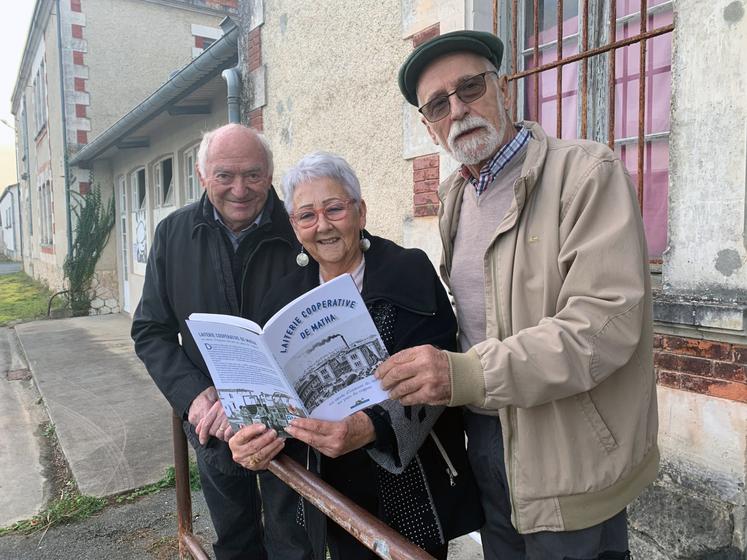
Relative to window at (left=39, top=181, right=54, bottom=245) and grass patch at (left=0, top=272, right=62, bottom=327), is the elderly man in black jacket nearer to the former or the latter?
grass patch at (left=0, top=272, right=62, bottom=327)

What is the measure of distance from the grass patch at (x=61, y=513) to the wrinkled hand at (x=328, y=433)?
280cm

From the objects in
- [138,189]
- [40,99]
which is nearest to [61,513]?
[138,189]

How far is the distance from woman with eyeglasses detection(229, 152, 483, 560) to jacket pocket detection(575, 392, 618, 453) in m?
0.39

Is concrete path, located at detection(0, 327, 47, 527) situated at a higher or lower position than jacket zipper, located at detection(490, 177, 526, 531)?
lower

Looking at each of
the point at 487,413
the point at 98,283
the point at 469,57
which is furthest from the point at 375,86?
the point at 98,283

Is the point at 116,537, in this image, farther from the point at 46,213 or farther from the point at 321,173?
the point at 46,213

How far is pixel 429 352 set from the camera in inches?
47.6

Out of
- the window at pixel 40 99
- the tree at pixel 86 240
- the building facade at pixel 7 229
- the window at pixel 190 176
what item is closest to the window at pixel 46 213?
the window at pixel 40 99

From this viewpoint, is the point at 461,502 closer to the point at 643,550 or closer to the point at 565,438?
the point at 565,438

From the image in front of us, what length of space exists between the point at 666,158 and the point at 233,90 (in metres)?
4.10

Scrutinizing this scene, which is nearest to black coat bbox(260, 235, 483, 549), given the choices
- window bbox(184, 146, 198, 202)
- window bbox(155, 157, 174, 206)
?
window bbox(184, 146, 198, 202)

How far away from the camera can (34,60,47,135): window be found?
49.9 feet

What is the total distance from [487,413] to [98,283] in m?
12.9

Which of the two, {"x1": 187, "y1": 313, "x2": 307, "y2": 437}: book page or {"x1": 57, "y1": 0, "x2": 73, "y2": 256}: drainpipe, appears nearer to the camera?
{"x1": 187, "y1": 313, "x2": 307, "y2": 437}: book page
